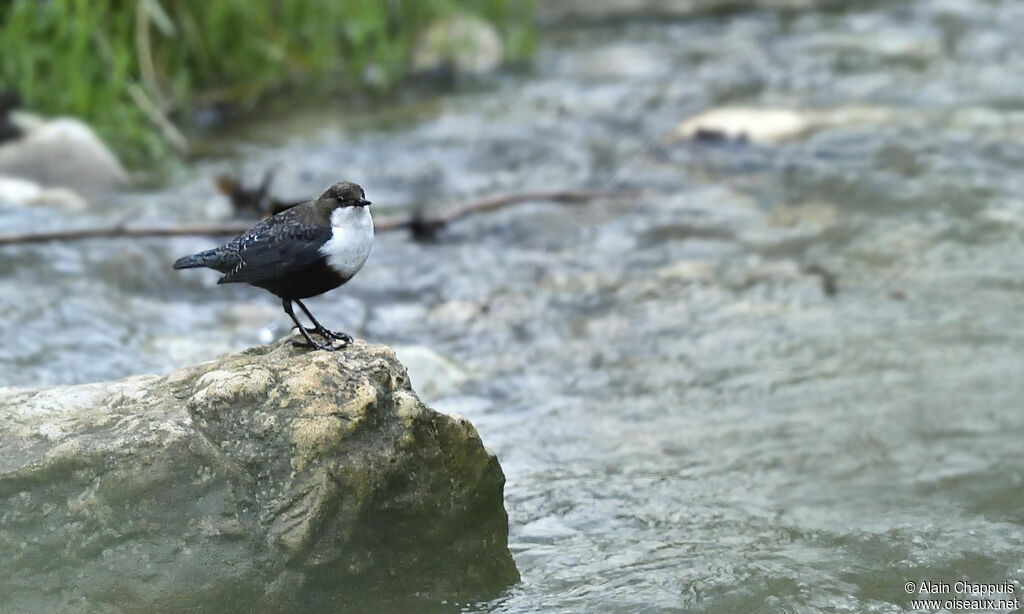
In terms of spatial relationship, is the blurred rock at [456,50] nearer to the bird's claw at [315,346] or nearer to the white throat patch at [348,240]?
the white throat patch at [348,240]

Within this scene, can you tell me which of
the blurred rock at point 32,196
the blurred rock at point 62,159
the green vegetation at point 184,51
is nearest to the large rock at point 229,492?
the blurred rock at point 32,196

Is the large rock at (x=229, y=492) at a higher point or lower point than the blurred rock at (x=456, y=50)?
lower

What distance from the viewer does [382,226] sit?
6734 millimetres

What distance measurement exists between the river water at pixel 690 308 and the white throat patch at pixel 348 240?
930mm

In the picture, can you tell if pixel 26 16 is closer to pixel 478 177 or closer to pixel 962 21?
pixel 478 177

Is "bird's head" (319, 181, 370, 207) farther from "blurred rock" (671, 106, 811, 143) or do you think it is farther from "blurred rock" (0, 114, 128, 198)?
"blurred rock" (671, 106, 811, 143)

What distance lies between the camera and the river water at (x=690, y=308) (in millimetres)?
3645

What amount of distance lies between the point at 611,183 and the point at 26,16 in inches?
157

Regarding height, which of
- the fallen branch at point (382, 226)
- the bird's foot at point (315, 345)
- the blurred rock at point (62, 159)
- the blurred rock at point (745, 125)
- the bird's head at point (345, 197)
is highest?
the blurred rock at point (62, 159)

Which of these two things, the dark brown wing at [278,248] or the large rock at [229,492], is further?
the dark brown wing at [278,248]

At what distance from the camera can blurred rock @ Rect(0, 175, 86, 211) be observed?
23.6 feet

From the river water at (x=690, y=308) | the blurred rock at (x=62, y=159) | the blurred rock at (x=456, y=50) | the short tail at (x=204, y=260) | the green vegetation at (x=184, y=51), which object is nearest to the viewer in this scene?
the short tail at (x=204, y=260)

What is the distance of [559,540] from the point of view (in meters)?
3.65

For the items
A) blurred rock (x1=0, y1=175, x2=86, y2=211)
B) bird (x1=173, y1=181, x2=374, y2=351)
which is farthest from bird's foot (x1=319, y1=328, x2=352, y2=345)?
blurred rock (x1=0, y1=175, x2=86, y2=211)
